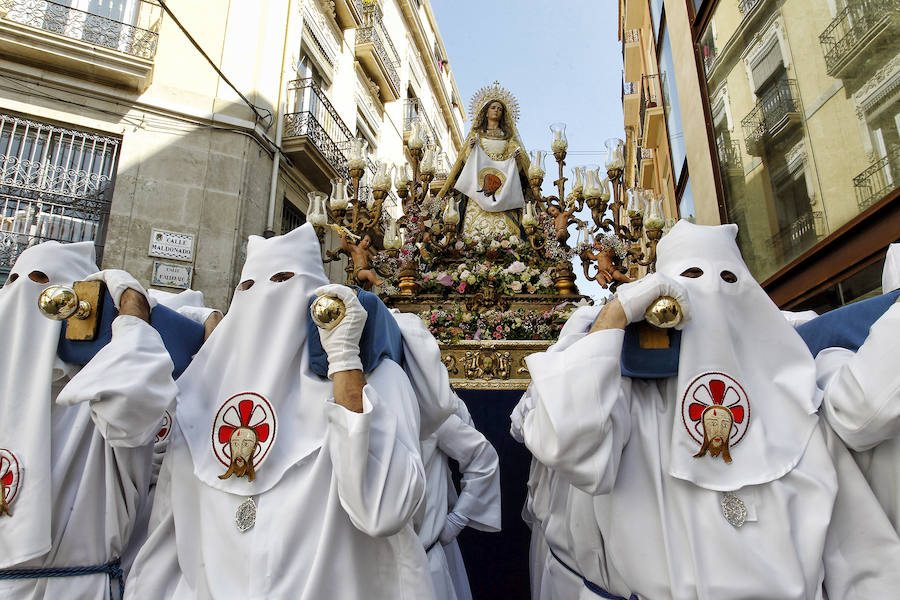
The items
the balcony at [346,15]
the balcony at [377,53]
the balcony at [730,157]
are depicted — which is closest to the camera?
the balcony at [730,157]

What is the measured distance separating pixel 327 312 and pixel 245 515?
2.26 ft

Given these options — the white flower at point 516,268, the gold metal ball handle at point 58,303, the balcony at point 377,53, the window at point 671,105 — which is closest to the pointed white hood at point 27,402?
the gold metal ball handle at point 58,303

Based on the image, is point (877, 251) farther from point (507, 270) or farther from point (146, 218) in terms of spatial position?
point (146, 218)

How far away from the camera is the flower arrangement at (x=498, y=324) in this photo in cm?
412

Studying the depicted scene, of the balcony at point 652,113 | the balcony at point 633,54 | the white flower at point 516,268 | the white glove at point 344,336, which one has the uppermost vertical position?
the balcony at point 633,54

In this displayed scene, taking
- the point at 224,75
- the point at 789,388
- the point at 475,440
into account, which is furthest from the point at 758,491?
the point at 224,75

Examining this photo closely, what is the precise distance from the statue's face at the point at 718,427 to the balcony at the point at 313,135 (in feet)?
30.4

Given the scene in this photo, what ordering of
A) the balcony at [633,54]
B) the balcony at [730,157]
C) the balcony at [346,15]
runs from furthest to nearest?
the balcony at [633,54]
the balcony at [346,15]
the balcony at [730,157]

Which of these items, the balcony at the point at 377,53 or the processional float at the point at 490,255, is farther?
the balcony at the point at 377,53

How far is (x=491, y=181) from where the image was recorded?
17.0ft

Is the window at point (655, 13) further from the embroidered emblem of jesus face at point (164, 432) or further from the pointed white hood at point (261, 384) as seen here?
the embroidered emblem of jesus face at point (164, 432)

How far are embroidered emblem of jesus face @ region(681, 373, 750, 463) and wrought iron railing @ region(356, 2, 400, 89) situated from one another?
13784mm

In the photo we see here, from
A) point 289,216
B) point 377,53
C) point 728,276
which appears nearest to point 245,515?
point 728,276

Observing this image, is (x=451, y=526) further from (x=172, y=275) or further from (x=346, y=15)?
(x=346, y=15)
